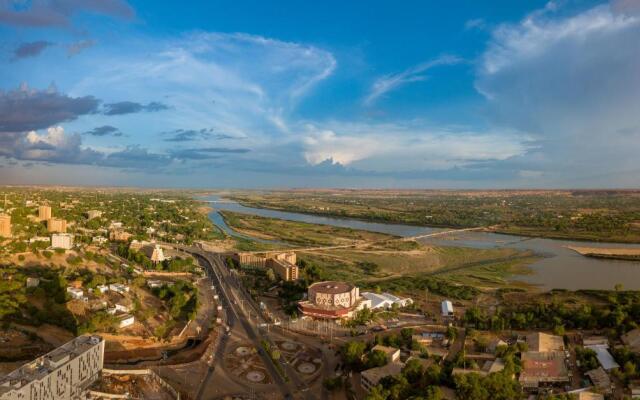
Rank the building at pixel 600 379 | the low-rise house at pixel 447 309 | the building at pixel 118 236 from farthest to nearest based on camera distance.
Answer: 1. the building at pixel 118 236
2. the low-rise house at pixel 447 309
3. the building at pixel 600 379

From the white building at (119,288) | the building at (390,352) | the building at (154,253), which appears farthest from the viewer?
the building at (154,253)

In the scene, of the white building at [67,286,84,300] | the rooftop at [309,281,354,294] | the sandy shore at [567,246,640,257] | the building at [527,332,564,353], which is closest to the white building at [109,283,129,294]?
the white building at [67,286,84,300]

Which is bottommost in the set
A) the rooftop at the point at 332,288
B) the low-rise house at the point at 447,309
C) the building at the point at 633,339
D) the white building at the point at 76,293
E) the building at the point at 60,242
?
the low-rise house at the point at 447,309

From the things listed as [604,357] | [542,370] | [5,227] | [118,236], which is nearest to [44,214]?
[118,236]

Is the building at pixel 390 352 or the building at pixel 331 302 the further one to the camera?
the building at pixel 331 302

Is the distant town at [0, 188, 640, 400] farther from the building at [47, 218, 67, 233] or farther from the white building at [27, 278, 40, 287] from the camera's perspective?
the building at [47, 218, 67, 233]

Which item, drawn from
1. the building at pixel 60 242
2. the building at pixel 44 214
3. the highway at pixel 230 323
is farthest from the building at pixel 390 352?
the building at pixel 44 214

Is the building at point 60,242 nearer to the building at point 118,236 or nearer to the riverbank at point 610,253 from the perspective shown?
the building at point 118,236

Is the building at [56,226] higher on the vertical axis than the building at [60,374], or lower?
higher

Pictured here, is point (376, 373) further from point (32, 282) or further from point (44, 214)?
point (44, 214)
